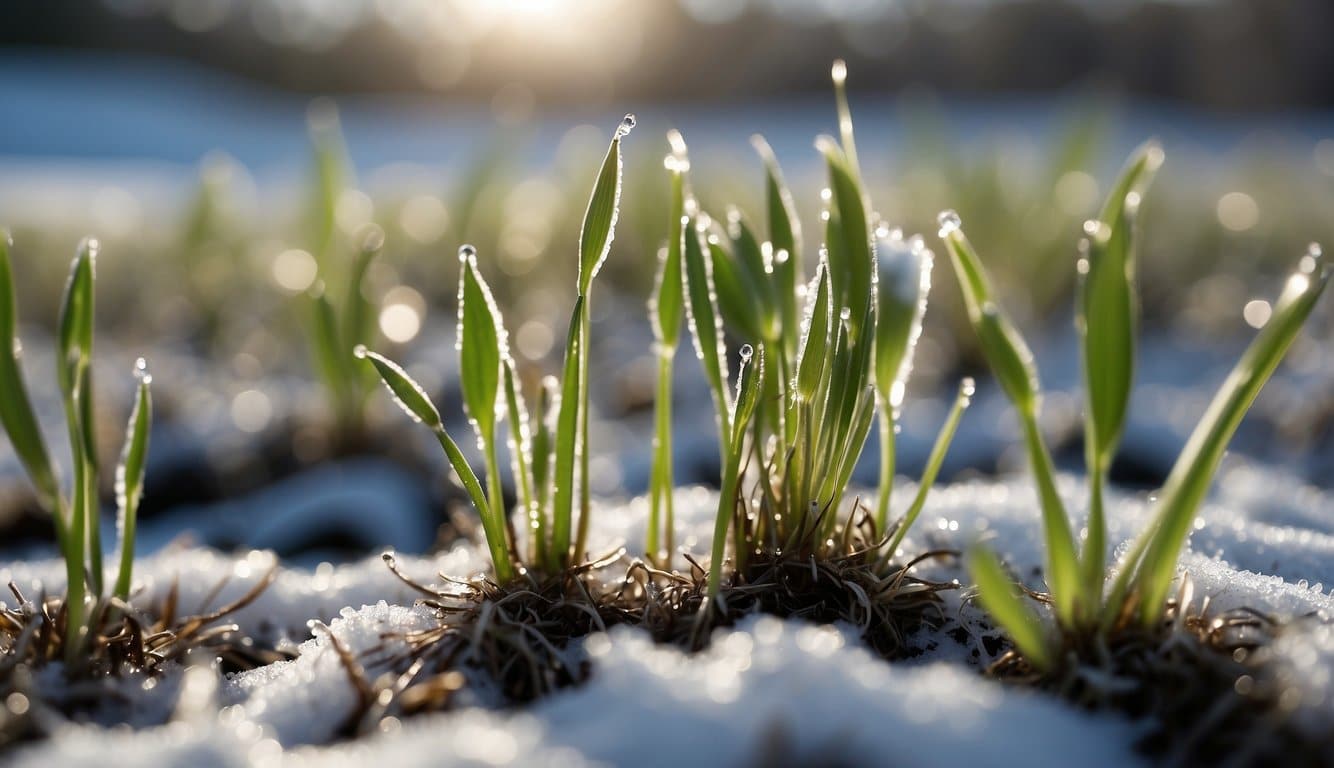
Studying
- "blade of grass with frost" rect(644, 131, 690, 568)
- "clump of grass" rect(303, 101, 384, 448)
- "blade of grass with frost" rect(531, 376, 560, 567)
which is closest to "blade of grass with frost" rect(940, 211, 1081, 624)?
"blade of grass with frost" rect(644, 131, 690, 568)

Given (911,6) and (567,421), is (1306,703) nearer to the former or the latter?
(567,421)

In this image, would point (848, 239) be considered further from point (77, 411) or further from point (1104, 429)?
point (77, 411)

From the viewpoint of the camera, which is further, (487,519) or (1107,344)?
(487,519)

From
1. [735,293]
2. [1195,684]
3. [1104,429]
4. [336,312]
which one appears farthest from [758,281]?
[336,312]

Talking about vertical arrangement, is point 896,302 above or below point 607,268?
above

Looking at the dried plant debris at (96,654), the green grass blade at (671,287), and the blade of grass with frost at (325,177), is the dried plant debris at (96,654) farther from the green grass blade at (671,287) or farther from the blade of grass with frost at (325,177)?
the blade of grass with frost at (325,177)

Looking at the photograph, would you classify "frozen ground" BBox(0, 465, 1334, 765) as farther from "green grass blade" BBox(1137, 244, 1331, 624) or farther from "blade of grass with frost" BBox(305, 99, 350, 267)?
"blade of grass with frost" BBox(305, 99, 350, 267)

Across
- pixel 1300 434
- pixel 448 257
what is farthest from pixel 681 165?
pixel 448 257

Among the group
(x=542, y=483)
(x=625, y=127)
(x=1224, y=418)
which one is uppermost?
(x=625, y=127)
